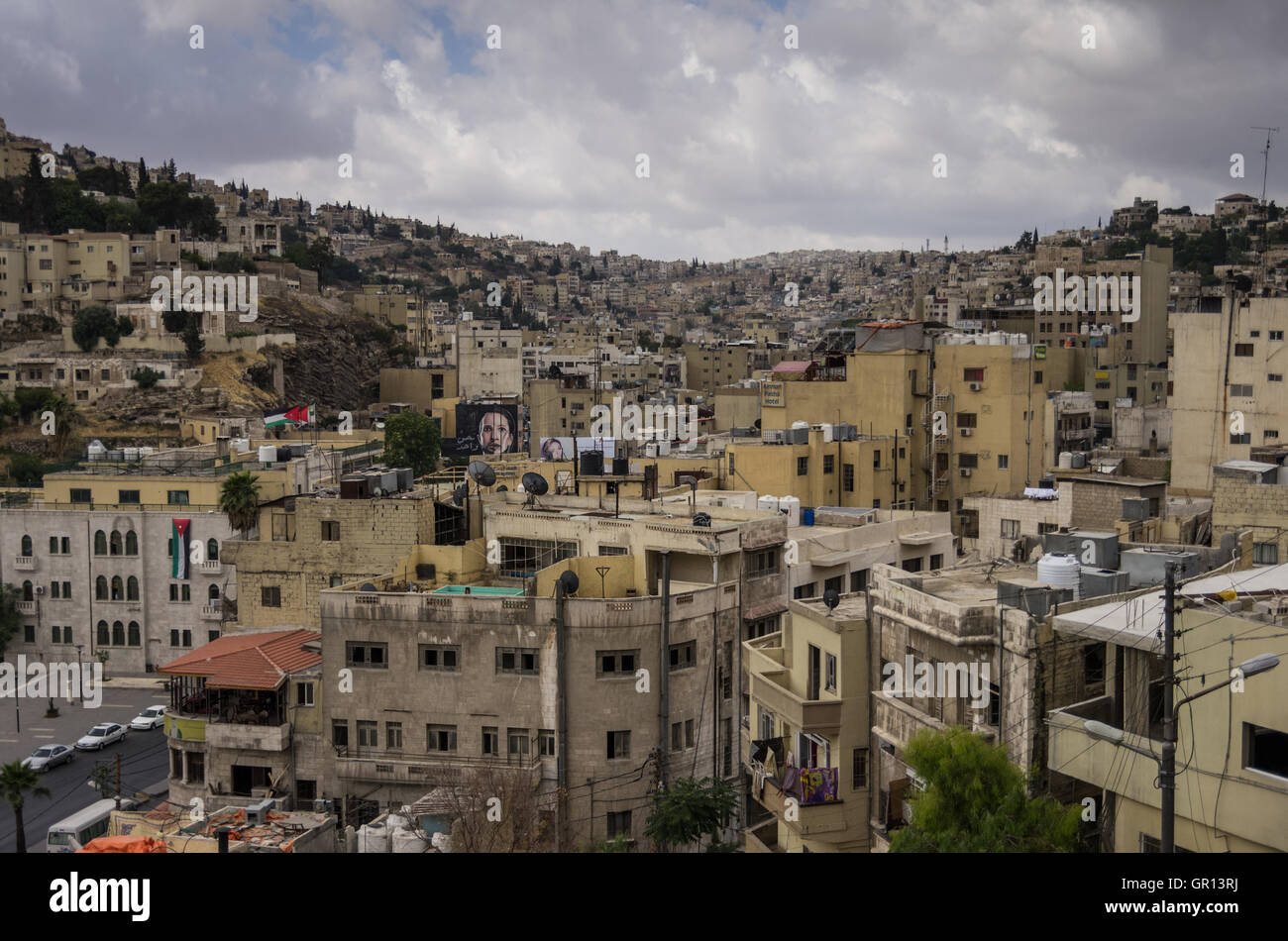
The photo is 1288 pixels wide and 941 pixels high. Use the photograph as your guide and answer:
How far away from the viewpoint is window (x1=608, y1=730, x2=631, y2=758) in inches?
991

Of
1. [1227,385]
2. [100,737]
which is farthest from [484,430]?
[1227,385]

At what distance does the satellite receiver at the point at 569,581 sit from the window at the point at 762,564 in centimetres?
435

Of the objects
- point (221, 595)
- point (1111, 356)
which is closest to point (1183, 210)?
point (1111, 356)

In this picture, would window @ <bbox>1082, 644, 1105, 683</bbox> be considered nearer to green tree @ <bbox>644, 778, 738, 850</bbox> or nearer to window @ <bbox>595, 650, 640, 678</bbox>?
green tree @ <bbox>644, 778, 738, 850</bbox>

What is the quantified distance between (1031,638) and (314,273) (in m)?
124

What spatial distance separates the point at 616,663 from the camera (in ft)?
82.2

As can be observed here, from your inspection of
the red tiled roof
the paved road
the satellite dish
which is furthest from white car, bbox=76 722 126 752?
the satellite dish

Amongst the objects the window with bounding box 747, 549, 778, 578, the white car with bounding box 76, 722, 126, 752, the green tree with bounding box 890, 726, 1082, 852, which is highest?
the window with bounding box 747, 549, 778, 578

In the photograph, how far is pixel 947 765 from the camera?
1506 centimetres

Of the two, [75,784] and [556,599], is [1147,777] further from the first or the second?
[75,784]

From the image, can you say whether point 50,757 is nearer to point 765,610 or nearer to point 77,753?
point 77,753

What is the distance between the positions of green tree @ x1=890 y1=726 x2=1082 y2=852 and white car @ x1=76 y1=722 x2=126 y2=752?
31.4 meters

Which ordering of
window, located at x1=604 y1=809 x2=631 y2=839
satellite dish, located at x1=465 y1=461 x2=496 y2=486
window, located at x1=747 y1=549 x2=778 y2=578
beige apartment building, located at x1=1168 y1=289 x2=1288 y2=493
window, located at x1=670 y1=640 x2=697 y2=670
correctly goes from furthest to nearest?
A: beige apartment building, located at x1=1168 y1=289 x2=1288 y2=493
satellite dish, located at x1=465 y1=461 x2=496 y2=486
window, located at x1=747 y1=549 x2=778 y2=578
window, located at x1=670 y1=640 x2=697 y2=670
window, located at x1=604 y1=809 x2=631 y2=839

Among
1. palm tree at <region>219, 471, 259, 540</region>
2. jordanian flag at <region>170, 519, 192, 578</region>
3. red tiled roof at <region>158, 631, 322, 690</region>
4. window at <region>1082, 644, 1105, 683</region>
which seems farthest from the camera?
jordanian flag at <region>170, 519, 192, 578</region>
